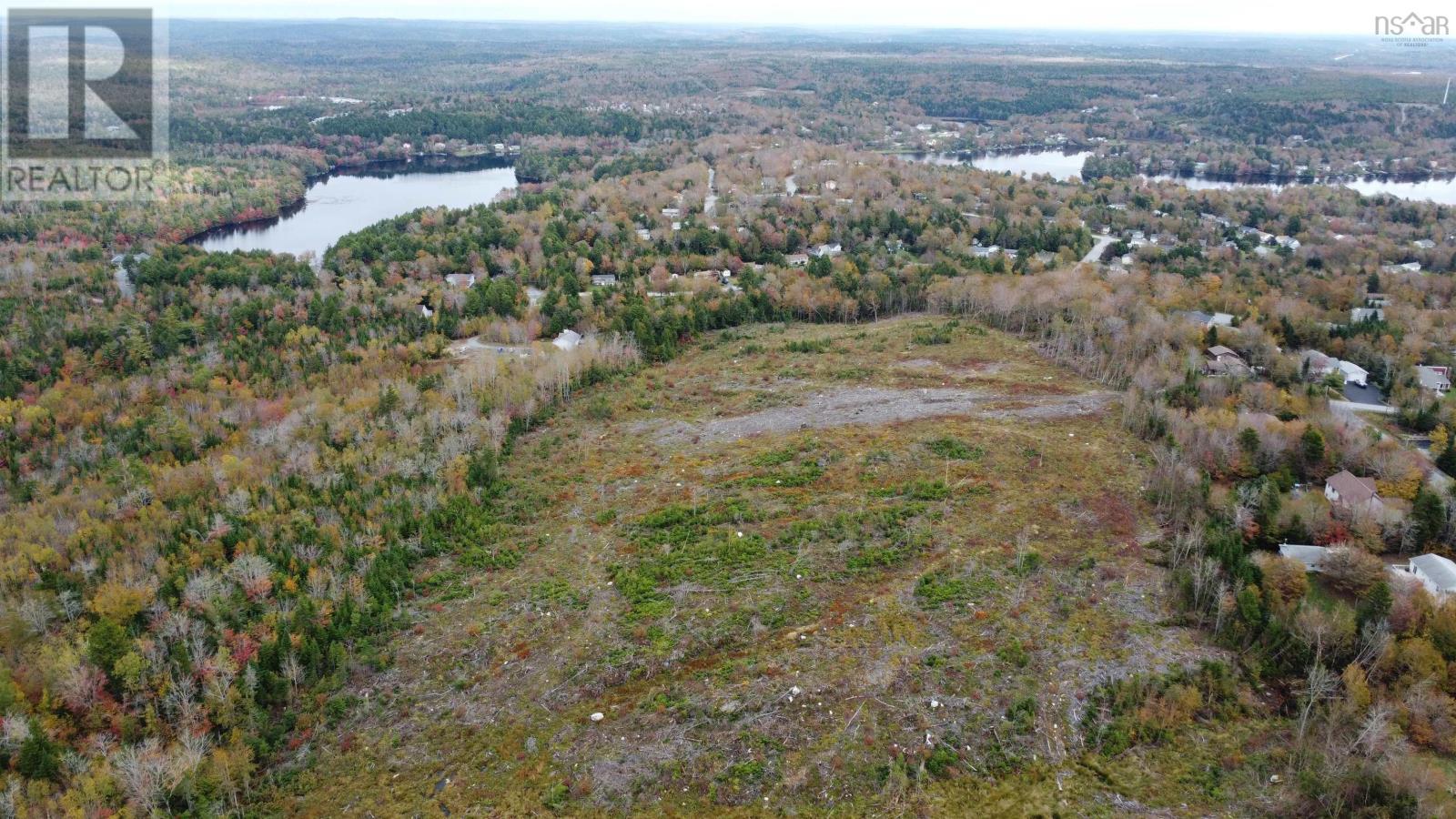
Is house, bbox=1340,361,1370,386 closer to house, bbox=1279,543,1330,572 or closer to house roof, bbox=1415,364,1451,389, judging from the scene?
house roof, bbox=1415,364,1451,389

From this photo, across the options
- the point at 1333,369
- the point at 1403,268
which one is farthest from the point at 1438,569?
the point at 1403,268

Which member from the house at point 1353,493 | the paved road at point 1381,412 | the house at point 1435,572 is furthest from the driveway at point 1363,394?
the house at point 1435,572

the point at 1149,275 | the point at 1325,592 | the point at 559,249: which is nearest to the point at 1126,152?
the point at 1149,275

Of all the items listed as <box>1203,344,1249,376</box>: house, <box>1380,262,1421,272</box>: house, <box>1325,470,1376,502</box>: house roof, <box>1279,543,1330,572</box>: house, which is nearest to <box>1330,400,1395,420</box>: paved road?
<box>1203,344,1249,376</box>: house

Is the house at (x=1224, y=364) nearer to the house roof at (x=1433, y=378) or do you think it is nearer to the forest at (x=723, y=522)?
the forest at (x=723, y=522)

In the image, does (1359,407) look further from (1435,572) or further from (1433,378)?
(1435,572)

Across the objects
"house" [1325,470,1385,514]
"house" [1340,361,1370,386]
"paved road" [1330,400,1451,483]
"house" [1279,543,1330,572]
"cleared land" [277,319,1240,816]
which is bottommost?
"cleared land" [277,319,1240,816]

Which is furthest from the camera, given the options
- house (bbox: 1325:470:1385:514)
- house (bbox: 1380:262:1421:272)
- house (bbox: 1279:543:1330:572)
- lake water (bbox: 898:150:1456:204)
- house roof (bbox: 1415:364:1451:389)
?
lake water (bbox: 898:150:1456:204)
